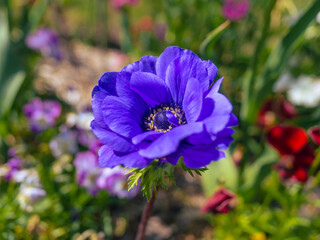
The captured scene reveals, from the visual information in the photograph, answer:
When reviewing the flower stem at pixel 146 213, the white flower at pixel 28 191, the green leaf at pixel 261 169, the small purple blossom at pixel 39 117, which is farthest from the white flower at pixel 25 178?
the green leaf at pixel 261 169

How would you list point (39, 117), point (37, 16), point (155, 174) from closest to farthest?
point (155, 174)
point (39, 117)
point (37, 16)

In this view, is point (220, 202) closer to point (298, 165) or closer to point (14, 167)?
point (298, 165)

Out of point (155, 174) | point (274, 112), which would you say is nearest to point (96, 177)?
point (155, 174)

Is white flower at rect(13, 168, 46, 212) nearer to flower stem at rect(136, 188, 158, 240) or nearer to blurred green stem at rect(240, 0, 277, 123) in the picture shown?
flower stem at rect(136, 188, 158, 240)

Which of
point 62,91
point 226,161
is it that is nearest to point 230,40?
point 226,161

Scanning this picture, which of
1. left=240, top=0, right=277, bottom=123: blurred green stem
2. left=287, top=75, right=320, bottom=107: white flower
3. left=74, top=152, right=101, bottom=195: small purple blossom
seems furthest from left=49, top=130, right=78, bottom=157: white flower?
left=287, top=75, right=320, bottom=107: white flower

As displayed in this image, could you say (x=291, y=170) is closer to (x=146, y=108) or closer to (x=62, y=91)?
(x=146, y=108)

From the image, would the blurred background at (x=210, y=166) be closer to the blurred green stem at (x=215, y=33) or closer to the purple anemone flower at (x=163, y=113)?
the blurred green stem at (x=215, y=33)

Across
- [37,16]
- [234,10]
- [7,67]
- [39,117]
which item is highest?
[37,16]
